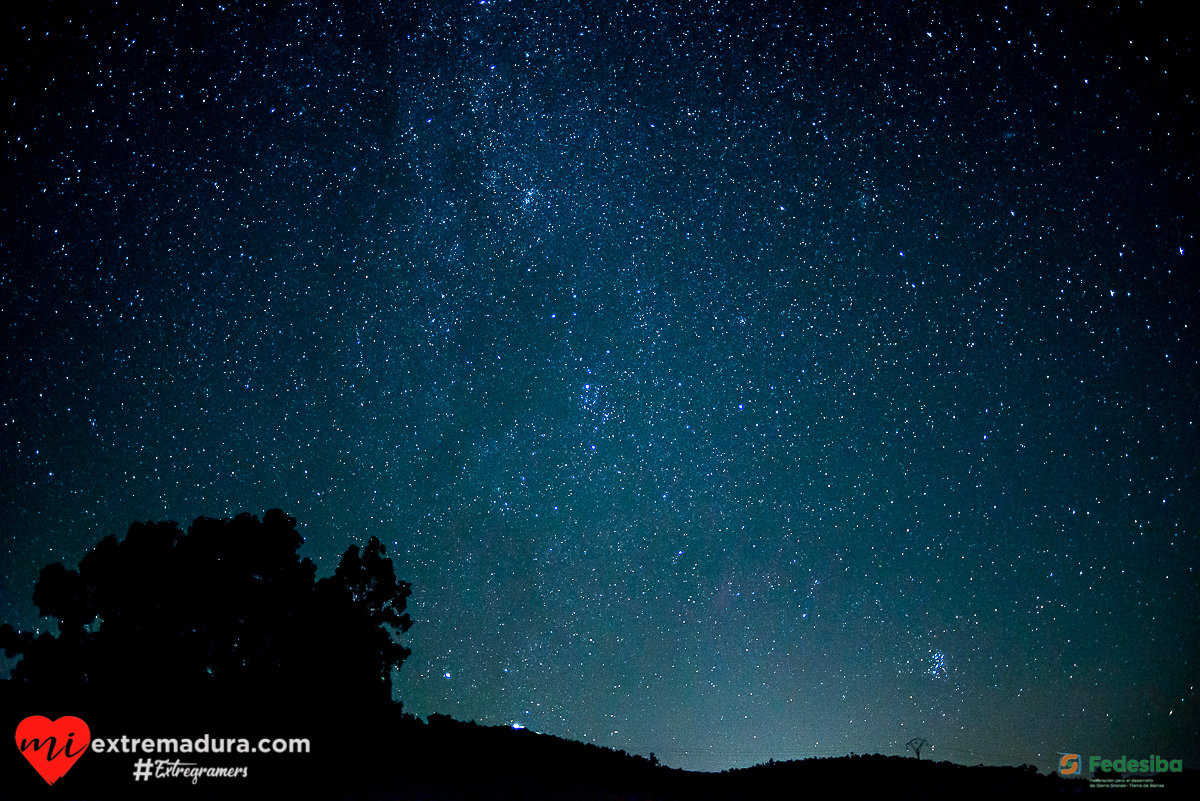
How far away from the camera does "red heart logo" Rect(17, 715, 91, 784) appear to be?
16.0 meters

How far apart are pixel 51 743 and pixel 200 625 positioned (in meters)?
5.80

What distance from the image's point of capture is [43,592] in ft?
69.9

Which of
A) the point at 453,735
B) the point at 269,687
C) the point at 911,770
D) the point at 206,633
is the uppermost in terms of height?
the point at 206,633

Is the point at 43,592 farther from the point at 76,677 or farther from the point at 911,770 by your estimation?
the point at 911,770

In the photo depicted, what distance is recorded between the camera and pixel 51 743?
53.5 ft

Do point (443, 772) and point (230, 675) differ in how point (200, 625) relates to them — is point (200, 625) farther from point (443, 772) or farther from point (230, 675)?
point (443, 772)

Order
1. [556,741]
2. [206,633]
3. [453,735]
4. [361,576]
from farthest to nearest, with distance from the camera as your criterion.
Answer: [556,741] < [453,735] < [361,576] < [206,633]

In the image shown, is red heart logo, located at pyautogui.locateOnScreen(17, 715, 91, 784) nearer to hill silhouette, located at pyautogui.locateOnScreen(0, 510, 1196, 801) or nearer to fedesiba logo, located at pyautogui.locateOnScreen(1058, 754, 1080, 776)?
hill silhouette, located at pyautogui.locateOnScreen(0, 510, 1196, 801)

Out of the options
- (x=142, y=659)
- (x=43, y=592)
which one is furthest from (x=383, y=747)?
(x=43, y=592)

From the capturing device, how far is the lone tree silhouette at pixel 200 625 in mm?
20766

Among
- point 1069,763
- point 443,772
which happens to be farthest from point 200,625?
point 1069,763

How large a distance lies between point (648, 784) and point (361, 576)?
1845cm

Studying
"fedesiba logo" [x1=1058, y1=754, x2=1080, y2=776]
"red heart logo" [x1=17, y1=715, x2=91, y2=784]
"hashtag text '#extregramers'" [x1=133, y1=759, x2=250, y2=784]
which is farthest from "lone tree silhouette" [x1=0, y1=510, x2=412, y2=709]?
"fedesiba logo" [x1=1058, y1=754, x2=1080, y2=776]

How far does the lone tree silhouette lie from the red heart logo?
3528mm
